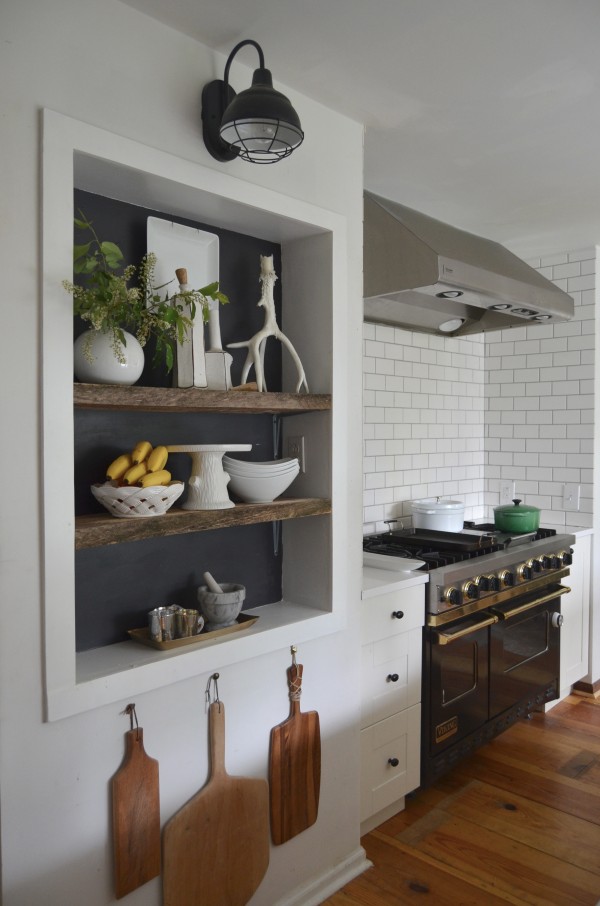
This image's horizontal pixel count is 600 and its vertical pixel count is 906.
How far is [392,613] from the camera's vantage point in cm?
276

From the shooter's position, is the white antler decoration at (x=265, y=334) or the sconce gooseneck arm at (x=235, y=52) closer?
the sconce gooseneck arm at (x=235, y=52)

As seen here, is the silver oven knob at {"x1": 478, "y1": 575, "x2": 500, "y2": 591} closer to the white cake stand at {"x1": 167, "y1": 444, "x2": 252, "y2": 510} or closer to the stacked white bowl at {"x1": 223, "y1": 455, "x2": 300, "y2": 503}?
the stacked white bowl at {"x1": 223, "y1": 455, "x2": 300, "y2": 503}

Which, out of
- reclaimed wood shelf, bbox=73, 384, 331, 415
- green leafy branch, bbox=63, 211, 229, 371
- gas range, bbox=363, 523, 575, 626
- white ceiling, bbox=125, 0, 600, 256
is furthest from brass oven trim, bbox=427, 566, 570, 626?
white ceiling, bbox=125, 0, 600, 256

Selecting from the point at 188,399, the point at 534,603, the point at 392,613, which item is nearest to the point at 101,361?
the point at 188,399

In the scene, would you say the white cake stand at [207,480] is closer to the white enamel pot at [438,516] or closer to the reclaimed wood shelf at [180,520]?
the reclaimed wood shelf at [180,520]

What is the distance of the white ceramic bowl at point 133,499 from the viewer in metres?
1.85

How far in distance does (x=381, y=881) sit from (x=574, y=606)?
213 cm

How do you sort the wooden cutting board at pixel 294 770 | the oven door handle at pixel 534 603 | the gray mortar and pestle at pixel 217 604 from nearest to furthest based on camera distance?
the gray mortar and pestle at pixel 217 604
the wooden cutting board at pixel 294 770
the oven door handle at pixel 534 603

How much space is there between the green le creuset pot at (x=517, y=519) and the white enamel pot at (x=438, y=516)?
0.80 ft

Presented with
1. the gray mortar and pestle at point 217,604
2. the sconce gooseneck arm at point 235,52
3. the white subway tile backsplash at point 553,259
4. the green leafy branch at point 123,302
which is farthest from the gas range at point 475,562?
the sconce gooseneck arm at point 235,52

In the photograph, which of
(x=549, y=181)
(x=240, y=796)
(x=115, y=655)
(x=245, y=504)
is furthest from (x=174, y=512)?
(x=549, y=181)

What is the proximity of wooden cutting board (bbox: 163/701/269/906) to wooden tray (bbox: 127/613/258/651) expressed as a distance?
0.20 meters

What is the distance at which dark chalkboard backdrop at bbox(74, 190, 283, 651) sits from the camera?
6.69 feet

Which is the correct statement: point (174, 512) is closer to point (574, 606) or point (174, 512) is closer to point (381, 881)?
point (381, 881)
